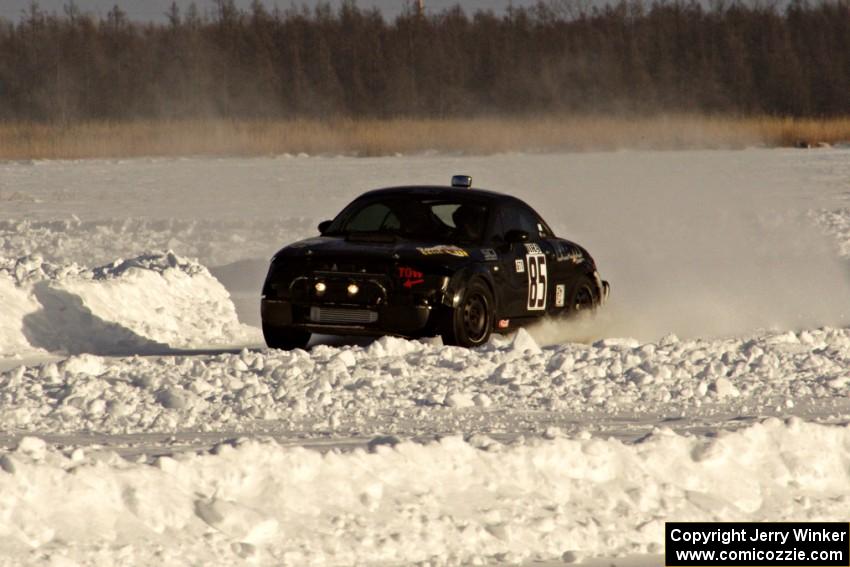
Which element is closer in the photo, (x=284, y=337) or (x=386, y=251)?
(x=386, y=251)

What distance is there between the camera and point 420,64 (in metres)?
66.9

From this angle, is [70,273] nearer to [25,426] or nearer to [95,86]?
[25,426]

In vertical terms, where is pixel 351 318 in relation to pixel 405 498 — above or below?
above

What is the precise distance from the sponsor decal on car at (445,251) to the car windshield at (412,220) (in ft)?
0.87

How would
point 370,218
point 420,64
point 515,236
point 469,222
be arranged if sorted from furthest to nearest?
point 420,64 → point 370,218 → point 469,222 → point 515,236

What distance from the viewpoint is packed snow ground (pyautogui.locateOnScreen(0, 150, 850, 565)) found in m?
7.05

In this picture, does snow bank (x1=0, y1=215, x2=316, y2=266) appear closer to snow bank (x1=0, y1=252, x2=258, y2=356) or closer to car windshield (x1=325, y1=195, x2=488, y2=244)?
snow bank (x1=0, y1=252, x2=258, y2=356)

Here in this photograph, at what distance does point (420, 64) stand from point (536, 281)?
176 feet

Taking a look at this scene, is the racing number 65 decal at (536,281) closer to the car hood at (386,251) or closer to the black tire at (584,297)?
the black tire at (584,297)

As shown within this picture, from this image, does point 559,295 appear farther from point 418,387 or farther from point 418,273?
point 418,387

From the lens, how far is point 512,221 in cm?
1420

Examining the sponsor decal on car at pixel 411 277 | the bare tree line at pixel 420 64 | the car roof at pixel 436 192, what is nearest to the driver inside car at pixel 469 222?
the car roof at pixel 436 192

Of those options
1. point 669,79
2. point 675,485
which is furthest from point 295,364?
point 669,79

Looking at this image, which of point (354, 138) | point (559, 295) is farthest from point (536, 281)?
point (354, 138)
